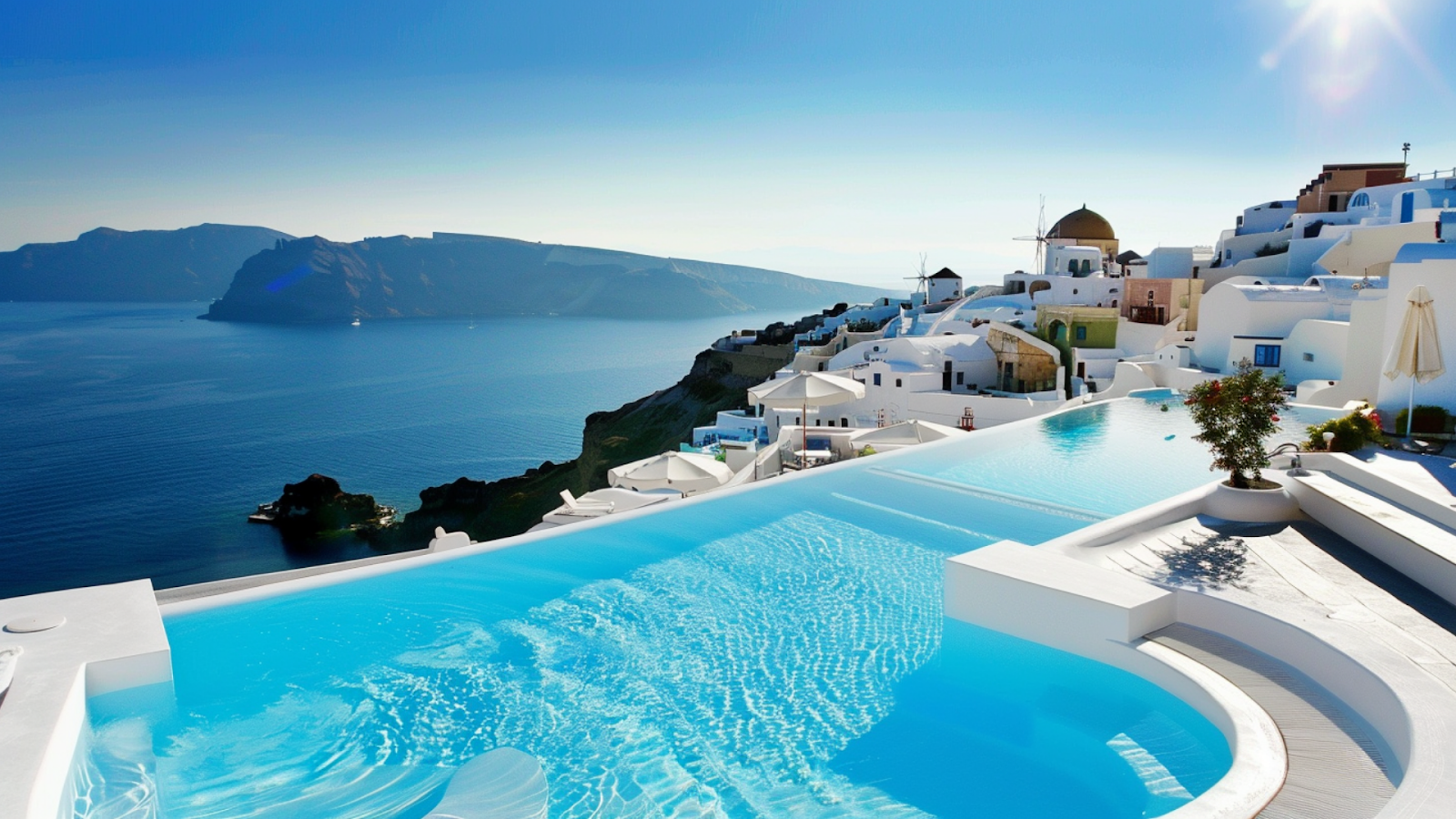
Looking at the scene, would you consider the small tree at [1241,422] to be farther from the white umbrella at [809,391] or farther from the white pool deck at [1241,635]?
the white umbrella at [809,391]

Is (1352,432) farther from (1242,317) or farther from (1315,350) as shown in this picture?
(1242,317)

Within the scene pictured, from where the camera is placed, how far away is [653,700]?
15.9ft

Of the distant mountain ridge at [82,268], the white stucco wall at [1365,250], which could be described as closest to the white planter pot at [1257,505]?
the white stucco wall at [1365,250]

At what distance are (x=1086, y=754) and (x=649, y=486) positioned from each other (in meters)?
14.4

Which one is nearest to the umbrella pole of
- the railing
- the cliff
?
the railing

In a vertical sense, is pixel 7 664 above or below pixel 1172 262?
below

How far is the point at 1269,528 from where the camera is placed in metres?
5.96

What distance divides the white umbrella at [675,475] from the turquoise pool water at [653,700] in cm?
1068

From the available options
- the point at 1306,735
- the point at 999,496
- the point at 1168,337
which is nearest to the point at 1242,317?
the point at 1168,337

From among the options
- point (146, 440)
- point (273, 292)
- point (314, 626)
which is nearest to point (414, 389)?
point (146, 440)

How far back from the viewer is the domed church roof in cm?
5244

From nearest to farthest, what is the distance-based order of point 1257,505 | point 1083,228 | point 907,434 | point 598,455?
point 1257,505 < point 907,434 < point 598,455 < point 1083,228

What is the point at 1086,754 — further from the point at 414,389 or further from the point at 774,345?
the point at 414,389

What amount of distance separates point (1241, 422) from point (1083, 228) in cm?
5071
